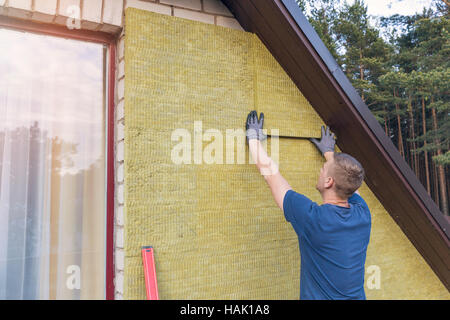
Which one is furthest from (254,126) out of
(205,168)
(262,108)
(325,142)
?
(325,142)

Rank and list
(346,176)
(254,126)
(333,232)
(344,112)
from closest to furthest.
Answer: (333,232) < (346,176) < (254,126) < (344,112)

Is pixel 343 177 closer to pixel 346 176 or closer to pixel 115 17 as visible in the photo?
pixel 346 176

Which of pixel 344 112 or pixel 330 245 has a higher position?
pixel 344 112

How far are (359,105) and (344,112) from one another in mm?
116

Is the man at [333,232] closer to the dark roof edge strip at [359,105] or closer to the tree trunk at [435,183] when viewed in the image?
the dark roof edge strip at [359,105]

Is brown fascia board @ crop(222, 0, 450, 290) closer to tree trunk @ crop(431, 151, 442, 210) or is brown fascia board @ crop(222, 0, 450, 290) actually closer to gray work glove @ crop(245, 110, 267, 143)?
gray work glove @ crop(245, 110, 267, 143)

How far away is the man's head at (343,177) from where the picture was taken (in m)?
1.83

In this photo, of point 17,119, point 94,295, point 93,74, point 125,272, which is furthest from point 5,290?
point 93,74

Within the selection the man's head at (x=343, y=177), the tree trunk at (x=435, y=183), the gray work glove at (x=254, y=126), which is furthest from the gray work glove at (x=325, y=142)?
the tree trunk at (x=435, y=183)

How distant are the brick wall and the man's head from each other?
1.20m

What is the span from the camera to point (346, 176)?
1.83 metres

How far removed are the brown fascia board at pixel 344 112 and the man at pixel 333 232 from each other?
0.62 meters

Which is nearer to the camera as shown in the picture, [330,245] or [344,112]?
[330,245]

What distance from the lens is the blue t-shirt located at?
1716mm
